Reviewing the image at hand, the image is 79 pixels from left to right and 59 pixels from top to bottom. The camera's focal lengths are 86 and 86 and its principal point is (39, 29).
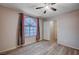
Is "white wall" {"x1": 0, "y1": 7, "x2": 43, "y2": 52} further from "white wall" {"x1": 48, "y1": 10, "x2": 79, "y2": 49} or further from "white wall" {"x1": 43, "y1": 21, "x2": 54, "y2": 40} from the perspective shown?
"white wall" {"x1": 48, "y1": 10, "x2": 79, "y2": 49}

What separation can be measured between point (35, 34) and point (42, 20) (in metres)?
0.38

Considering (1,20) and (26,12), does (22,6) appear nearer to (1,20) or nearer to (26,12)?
(26,12)

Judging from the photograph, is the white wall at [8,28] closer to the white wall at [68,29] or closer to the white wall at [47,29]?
the white wall at [47,29]

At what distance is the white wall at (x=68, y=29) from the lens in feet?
6.13

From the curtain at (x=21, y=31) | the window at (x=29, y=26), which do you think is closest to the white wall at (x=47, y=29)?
the window at (x=29, y=26)

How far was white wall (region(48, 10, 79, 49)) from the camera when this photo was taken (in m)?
1.87

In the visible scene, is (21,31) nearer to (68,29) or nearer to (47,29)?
(47,29)

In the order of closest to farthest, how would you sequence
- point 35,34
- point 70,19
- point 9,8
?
point 9,8 < point 70,19 < point 35,34

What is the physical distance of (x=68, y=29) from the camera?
1.95 m

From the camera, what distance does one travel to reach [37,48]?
1.95 metres

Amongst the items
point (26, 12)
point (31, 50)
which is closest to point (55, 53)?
point (31, 50)

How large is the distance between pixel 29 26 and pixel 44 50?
0.64m

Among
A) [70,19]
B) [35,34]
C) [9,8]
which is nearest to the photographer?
[9,8]

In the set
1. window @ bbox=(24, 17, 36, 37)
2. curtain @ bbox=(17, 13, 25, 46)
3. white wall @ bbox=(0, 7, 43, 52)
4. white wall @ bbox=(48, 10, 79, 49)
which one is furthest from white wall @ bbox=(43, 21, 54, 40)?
white wall @ bbox=(0, 7, 43, 52)
